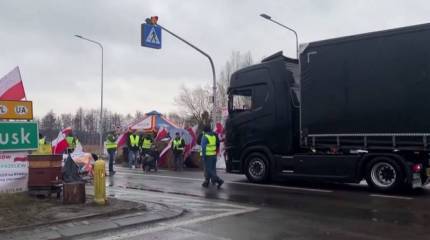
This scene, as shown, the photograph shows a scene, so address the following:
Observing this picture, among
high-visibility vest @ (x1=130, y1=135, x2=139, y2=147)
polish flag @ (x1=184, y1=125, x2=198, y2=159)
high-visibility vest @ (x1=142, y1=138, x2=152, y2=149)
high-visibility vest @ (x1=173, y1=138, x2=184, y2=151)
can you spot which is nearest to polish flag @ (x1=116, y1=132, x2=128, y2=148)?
high-visibility vest @ (x1=130, y1=135, x2=139, y2=147)

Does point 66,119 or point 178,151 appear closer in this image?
point 178,151

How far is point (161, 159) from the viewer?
23594 millimetres

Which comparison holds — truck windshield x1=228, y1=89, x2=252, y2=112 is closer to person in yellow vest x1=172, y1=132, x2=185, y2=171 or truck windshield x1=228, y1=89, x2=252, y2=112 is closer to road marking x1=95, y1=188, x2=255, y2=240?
road marking x1=95, y1=188, x2=255, y2=240

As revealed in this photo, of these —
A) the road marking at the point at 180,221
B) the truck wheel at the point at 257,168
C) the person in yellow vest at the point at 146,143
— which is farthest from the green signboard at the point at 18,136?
the person in yellow vest at the point at 146,143

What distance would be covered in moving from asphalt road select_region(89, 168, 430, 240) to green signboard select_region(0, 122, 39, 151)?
8.20 feet

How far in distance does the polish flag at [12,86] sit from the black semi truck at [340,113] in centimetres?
654

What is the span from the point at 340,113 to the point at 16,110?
746 cm

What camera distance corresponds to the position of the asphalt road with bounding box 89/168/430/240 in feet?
24.2

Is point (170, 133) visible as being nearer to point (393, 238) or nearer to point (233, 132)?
point (233, 132)

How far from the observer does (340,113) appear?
41.8 feet

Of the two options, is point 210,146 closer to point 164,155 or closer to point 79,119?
point 164,155

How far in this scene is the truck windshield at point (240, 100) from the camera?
14.8 meters

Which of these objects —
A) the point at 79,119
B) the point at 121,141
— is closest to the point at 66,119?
the point at 79,119

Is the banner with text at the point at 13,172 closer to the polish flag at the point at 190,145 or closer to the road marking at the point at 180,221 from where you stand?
the road marking at the point at 180,221
